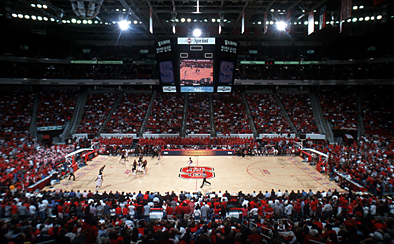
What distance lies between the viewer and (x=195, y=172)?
21.1 m

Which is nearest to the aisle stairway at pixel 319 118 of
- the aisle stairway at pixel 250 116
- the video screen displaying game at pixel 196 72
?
the aisle stairway at pixel 250 116

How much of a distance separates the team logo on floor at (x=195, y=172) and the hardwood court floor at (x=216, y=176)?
19cm

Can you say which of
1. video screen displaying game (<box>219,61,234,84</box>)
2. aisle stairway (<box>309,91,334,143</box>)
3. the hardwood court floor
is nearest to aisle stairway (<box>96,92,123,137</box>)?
the hardwood court floor

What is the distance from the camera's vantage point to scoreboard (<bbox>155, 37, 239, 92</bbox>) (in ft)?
61.8

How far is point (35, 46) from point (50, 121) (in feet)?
45.5

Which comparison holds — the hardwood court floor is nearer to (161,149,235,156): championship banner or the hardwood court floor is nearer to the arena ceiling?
(161,149,235,156): championship banner

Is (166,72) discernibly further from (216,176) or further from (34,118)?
(34,118)

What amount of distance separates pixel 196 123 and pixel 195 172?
46.0 feet

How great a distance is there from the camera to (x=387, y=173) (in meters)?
16.3

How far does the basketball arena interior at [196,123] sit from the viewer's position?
10.5 metres

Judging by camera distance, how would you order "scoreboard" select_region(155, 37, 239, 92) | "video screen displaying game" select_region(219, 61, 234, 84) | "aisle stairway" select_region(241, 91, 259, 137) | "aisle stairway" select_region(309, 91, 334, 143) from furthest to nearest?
"aisle stairway" select_region(241, 91, 259, 137), "aisle stairway" select_region(309, 91, 334, 143), "video screen displaying game" select_region(219, 61, 234, 84), "scoreboard" select_region(155, 37, 239, 92)

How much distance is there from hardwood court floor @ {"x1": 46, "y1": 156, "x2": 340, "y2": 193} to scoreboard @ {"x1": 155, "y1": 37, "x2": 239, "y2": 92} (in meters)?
7.95

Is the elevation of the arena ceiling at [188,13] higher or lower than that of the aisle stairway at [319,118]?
higher

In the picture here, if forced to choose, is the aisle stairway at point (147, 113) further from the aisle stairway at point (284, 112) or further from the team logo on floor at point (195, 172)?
the aisle stairway at point (284, 112)
